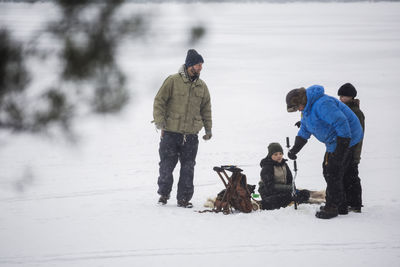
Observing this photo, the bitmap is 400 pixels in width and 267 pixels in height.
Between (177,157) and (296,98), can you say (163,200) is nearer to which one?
(177,157)

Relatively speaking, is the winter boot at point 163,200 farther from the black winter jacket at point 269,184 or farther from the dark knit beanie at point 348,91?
the dark knit beanie at point 348,91

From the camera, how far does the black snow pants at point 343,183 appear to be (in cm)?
527

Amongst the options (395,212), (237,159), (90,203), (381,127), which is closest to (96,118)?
(90,203)

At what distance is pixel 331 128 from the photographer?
5.20 m

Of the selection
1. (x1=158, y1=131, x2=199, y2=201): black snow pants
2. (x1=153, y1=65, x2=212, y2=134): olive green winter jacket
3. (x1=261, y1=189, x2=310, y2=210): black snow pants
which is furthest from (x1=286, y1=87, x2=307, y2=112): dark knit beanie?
(x1=158, y1=131, x2=199, y2=201): black snow pants

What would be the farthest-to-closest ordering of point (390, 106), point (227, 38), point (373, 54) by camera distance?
1. point (227, 38)
2. point (373, 54)
3. point (390, 106)

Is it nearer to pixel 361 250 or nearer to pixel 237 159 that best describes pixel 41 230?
pixel 361 250

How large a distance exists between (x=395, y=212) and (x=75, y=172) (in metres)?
5.09

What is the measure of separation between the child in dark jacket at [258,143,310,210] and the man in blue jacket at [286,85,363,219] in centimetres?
56

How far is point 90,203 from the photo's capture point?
642 centimetres

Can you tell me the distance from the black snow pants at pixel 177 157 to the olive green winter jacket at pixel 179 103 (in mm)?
102

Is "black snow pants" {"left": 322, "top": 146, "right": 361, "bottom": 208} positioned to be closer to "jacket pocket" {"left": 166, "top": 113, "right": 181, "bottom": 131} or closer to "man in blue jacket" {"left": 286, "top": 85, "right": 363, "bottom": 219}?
"man in blue jacket" {"left": 286, "top": 85, "right": 363, "bottom": 219}

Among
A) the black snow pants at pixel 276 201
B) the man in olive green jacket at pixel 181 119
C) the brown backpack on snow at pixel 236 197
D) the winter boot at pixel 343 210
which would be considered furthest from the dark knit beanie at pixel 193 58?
the winter boot at pixel 343 210

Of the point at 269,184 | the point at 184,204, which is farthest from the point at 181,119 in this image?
the point at 269,184
